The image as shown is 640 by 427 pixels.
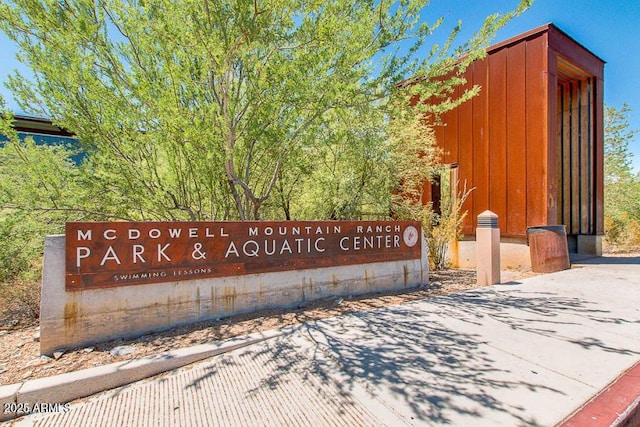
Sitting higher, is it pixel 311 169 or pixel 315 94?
pixel 315 94

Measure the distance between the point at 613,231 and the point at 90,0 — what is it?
63.4 feet

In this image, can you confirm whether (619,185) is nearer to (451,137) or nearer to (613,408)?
(451,137)

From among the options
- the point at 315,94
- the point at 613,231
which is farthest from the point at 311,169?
the point at 613,231

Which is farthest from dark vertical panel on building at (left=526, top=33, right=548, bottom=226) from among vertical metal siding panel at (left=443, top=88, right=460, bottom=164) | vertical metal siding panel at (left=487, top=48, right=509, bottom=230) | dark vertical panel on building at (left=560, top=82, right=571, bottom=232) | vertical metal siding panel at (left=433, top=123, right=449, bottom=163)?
dark vertical panel on building at (left=560, top=82, right=571, bottom=232)

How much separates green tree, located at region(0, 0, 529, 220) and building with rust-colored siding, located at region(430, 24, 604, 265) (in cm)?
498

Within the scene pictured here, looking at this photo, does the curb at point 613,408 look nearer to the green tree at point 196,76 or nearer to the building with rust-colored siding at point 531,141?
the green tree at point 196,76

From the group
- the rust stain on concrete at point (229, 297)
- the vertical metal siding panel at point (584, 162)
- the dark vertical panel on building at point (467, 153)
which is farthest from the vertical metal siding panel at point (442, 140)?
the rust stain on concrete at point (229, 297)

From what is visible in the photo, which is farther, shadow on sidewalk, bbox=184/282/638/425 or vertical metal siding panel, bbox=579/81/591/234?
vertical metal siding panel, bbox=579/81/591/234

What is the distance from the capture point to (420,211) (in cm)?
873

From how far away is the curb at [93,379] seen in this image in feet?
7.98

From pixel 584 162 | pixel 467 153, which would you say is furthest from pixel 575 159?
pixel 467 153

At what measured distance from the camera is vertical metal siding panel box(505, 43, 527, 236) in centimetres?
921

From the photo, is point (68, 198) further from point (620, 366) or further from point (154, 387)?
point (620, 366)

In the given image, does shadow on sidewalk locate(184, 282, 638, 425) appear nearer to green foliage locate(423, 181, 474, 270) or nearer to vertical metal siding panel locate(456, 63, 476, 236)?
green foliage locate(423, 181, 474, 270)
